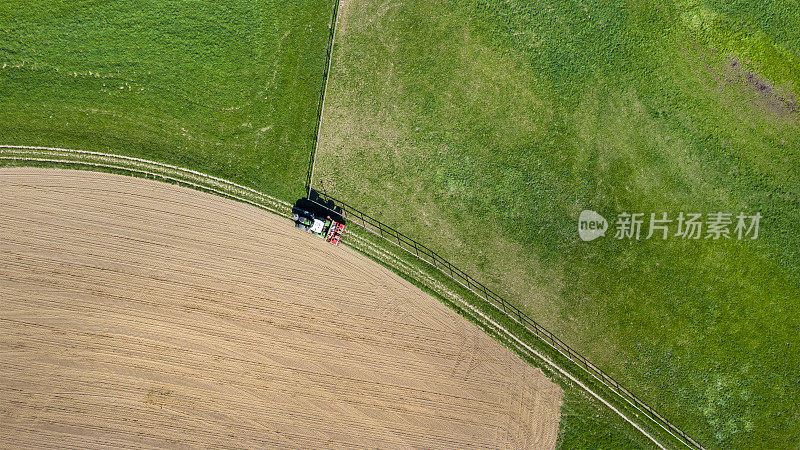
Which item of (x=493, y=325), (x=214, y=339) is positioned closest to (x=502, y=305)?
(x=493, y=325)

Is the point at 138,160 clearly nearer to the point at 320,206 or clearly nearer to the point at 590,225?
the point at 320,206

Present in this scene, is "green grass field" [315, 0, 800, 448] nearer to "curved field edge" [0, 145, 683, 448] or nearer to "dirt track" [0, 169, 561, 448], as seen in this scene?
"curved field edge" [0, 145, 683, 448]

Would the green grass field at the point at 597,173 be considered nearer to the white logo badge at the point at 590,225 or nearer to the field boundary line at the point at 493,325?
the white logo badge at the point at 590,225

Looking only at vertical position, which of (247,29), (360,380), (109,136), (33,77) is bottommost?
(360,380)

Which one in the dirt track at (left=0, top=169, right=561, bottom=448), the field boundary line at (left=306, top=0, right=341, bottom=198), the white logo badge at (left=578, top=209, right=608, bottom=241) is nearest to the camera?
the dirt track at (left=0, top=169, right=561, bottom=448)

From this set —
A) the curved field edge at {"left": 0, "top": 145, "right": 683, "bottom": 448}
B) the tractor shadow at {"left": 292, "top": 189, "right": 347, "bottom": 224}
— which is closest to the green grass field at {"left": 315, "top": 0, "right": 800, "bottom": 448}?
the tractor shadow at {"left": 292, "top": 189, "right": 347, "bottom": 224}

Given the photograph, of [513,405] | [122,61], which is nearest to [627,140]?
[513,405]

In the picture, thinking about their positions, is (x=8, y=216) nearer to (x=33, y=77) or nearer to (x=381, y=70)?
(x=33, y=77)
